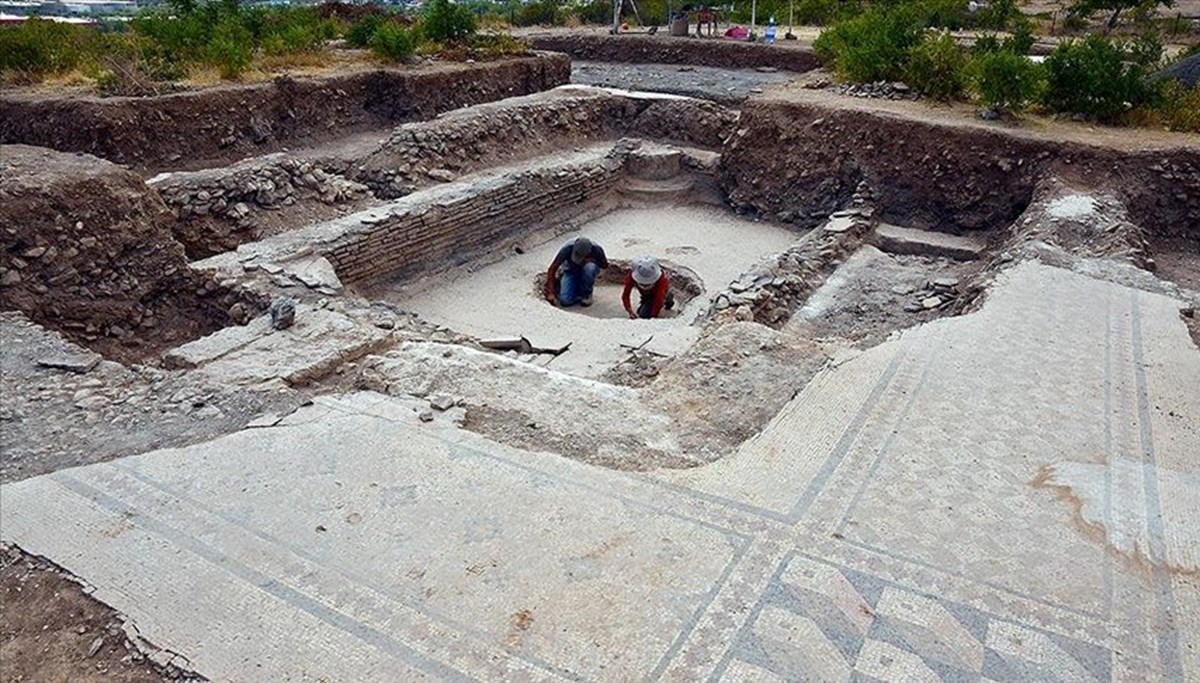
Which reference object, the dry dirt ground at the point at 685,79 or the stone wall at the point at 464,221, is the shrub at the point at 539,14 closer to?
the dry dirt ground at the point at 685,79

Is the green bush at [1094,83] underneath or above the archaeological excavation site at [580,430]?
above

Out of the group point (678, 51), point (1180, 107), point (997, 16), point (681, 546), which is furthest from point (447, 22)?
point (997, 16)


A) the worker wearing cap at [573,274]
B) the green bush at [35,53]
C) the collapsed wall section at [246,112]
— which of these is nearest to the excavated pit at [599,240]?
the worker wearing cap at [573,274]

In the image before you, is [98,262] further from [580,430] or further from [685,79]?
[685,79]

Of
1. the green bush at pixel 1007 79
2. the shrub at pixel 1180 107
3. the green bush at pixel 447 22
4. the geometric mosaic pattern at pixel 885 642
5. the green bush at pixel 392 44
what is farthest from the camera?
the green bush at pixel 447 22

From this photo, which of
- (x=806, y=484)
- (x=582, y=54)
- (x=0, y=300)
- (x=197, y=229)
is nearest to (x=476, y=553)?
(x=806, y=484)

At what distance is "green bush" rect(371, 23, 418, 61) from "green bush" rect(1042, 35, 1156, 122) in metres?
8.52

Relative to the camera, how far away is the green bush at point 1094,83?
29.3 feet

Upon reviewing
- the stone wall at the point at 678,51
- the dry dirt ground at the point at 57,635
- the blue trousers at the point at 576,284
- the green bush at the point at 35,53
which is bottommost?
the blue trousers at the point at 576,284

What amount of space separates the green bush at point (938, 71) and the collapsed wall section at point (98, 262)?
27.7 ft

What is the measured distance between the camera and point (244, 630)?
2.74m

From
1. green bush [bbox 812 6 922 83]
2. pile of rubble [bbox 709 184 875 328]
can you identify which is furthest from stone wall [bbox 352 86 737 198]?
pile of rubble [bbox 709 184 875 328]

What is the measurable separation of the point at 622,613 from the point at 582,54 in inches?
658

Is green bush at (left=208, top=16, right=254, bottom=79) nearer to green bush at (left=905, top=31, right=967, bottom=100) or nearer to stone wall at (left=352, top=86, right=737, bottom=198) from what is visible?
stone wall at (left=352, top=86, right=737, bottom=198)
